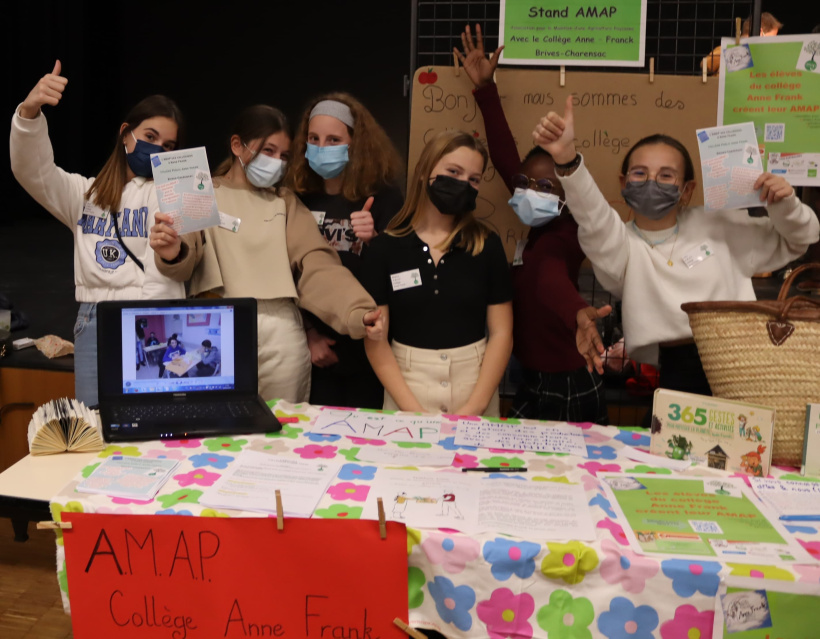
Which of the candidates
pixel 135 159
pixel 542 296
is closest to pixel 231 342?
pixel 135 159

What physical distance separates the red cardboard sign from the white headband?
1.41m

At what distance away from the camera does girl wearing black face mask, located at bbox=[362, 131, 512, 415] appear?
82.4 inches

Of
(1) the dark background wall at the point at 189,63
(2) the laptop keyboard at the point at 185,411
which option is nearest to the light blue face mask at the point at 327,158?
(2) the laptop keyboard at the point at 185,411

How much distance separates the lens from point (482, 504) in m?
1.43

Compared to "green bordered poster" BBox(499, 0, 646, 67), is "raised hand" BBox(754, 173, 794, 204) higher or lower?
lower

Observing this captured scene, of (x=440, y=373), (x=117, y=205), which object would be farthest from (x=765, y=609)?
(x=117, y=205)

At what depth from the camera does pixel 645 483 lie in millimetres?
1538

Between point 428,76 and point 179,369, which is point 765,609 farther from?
point 428,76

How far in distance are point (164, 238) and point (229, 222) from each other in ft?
0.79

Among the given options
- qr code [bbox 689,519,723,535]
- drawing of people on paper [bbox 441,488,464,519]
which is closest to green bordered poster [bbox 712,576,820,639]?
qr code [bbox 689,519,723,535]

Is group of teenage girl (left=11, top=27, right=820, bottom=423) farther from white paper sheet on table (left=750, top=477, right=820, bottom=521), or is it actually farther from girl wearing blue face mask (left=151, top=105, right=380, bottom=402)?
white paper sheet on table (left=750, top=477, right=820, bottom=521)

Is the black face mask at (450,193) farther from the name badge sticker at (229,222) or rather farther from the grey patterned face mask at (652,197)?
the name badge sticker at (229,222)

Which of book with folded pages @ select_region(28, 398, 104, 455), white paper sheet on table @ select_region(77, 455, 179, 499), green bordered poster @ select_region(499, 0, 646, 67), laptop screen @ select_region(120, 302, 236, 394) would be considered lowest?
white paper sheet on table @ select_region(77, 455, 179, 499)

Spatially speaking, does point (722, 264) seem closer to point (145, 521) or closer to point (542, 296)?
point (542, 296)
